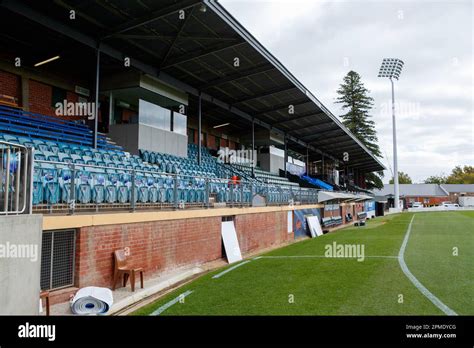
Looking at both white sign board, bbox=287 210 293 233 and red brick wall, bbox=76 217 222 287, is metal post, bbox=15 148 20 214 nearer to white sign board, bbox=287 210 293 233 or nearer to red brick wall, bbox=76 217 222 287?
red brick wall, bbox=76 217 222 287

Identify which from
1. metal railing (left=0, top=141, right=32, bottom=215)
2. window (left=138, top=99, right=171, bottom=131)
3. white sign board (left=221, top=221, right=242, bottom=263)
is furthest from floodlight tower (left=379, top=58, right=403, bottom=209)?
metal railing (left=0, top=141, right=32, bottom=215)

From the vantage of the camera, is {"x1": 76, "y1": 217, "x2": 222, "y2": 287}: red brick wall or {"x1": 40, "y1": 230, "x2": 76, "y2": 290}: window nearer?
{"x1": 40, "y1": 230, "x2": 76, "y2": 290}: window

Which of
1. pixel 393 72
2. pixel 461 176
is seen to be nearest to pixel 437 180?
pixel 461 176

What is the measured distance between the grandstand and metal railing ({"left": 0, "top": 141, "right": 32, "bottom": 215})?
0.06ft

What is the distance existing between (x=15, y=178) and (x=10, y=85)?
10386mm

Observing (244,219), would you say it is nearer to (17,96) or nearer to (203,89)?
(203,89)

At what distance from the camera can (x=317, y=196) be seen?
94.8 ft

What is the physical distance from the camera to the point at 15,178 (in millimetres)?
6273

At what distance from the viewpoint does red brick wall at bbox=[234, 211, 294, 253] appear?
16.1 metres

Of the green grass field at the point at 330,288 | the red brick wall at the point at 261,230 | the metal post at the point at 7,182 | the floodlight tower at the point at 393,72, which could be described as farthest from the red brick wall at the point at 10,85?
the floodlight tower at the point at 393,72

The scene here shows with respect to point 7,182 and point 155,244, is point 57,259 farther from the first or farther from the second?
point 155,244

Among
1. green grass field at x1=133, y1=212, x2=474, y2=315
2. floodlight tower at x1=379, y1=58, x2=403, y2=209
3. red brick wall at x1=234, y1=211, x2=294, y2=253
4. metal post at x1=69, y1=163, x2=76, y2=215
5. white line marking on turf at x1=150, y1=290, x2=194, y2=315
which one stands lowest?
white line marking on turf at x1=150, y1=290, x2=194, y2=315

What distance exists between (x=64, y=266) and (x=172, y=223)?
12.5 ft

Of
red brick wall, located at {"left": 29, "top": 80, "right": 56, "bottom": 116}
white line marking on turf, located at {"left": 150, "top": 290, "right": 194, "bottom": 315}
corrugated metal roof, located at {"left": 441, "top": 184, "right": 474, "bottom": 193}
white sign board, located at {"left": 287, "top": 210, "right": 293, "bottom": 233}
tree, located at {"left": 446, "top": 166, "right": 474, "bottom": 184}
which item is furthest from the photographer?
tree, located at {"left": 446, "top": 166, "right": 474, "bottom": 184}
